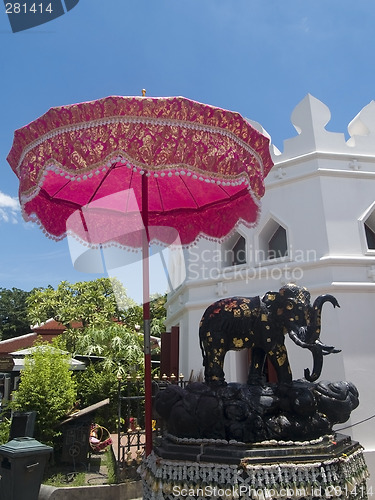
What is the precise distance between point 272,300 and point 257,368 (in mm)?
609

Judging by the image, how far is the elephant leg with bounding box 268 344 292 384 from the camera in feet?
10.4

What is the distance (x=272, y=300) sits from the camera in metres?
3.39

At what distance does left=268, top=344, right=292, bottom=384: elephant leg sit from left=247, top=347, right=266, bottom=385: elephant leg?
0.17 meters

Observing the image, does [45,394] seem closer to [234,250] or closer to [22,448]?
[22,448]

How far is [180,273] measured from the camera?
9.23 meters

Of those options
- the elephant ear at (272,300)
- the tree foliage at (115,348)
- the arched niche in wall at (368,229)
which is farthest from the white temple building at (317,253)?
the elephant ear at (272,300)

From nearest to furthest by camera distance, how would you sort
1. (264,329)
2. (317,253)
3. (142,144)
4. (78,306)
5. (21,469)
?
1. (142,144)
2. (264,329)
3. (21,469)
4. (317,253)
5. (78,306)

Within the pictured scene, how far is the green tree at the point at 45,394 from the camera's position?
662cm

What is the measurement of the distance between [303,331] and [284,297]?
32 centimetres

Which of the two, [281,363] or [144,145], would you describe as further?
[281,363]

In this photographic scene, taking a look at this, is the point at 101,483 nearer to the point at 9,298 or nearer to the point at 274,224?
the point at 274,224

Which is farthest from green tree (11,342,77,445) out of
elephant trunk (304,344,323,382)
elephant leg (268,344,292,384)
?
elephant trunk (304,344,323,382)

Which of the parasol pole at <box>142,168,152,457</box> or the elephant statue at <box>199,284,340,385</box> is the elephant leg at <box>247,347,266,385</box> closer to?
the elephant statue at <box>199,284,340,385</box>

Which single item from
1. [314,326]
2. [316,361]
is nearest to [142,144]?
[314,326]
